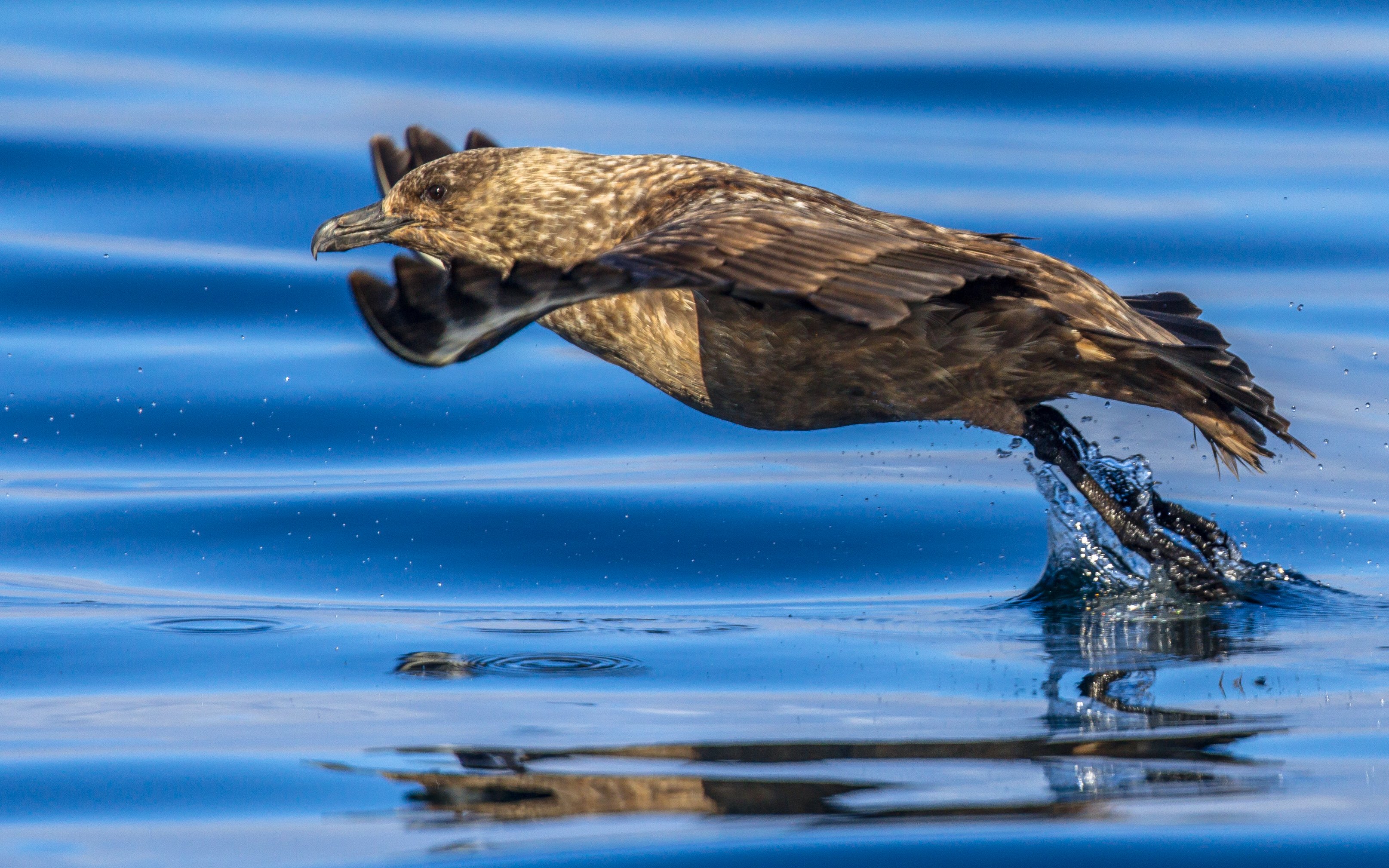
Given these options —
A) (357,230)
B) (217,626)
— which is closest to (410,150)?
(357,230)

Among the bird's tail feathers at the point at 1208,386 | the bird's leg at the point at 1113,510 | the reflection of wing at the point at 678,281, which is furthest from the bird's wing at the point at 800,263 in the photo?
the bird's leg at the point at 1113,510

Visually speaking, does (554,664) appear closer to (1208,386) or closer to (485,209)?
(485,209)

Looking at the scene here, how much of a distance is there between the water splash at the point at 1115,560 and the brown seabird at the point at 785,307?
Answer: 0.05 meters

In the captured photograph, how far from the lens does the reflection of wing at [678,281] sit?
145 inches

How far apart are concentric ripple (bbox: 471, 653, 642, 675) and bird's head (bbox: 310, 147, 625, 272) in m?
1.24

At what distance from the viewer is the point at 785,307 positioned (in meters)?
4.48

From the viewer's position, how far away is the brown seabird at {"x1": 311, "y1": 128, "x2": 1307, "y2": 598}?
3.80 m

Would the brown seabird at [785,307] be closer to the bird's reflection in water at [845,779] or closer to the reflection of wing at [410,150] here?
the reflection of wing at [410,150]

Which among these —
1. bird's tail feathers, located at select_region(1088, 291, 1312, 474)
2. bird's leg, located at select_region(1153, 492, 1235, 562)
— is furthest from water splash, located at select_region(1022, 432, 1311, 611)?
bird's tail feathers, located at select_region(1088, 291, 1312, 474)

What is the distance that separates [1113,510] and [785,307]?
1.34m

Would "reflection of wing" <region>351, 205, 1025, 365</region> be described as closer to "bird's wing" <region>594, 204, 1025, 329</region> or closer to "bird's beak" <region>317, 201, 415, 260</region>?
"bird's wing" <region>594, 204, 1025, 329</region>

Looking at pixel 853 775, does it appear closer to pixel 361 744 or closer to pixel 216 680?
pixel 361 744

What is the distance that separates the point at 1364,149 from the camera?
888cm

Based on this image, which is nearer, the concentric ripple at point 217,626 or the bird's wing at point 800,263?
the bird's wing at point 800,263
